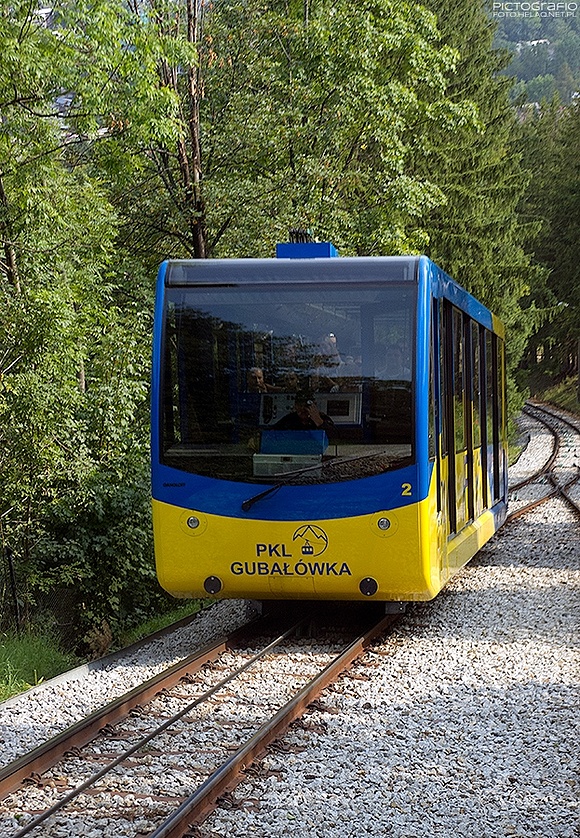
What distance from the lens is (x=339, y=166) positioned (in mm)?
21375

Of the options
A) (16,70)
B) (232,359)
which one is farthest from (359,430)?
(16,70)

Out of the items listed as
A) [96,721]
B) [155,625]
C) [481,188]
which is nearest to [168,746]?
[96,721]

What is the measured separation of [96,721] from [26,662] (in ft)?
12.9

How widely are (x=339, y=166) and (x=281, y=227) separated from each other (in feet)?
11.2

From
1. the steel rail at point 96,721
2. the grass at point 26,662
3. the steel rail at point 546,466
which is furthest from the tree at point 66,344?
the steel rail at point 546,466

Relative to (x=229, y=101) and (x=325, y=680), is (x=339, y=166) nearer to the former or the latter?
(x=229, y=101)

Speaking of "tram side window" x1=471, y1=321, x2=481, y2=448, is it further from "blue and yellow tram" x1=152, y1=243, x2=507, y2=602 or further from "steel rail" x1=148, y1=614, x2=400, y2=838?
"steel rail" x1=148, y1=614, x2=400, y2=838

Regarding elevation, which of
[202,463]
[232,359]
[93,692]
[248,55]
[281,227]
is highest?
[248,55]

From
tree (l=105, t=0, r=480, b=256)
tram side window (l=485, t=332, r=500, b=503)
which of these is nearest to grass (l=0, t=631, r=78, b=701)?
tram side window (l=485, t=332, r=500, b=503)

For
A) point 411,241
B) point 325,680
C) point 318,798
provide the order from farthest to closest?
point 411,241 → point 325,680 → point 318,798

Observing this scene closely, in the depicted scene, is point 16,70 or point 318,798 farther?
point 16,70

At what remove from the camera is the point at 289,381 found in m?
9.38

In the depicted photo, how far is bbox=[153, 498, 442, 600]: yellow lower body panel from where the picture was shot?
29.9 feet

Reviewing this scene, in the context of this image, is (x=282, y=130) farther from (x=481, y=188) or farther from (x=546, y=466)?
(x=481, y=188)
